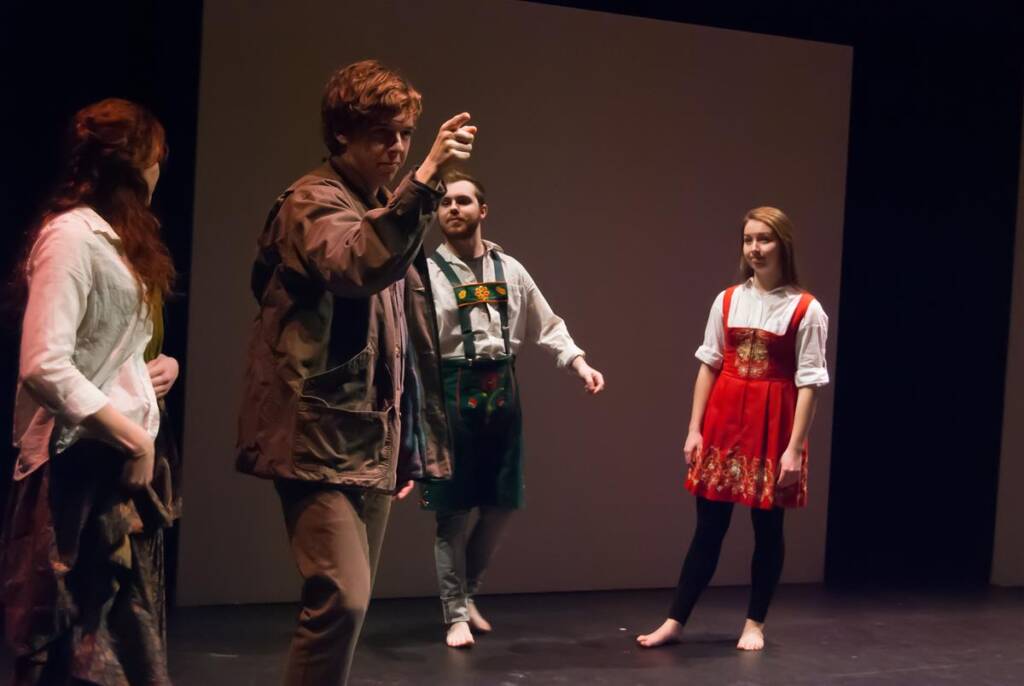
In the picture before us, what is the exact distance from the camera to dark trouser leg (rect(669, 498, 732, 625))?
148 inches

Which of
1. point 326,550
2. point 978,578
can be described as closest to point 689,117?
point 978,578

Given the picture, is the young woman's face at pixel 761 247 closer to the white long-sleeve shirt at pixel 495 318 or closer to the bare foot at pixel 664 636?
the white long-sleeve shirt at pixel 495 318

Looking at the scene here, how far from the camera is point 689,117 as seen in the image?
465 cm

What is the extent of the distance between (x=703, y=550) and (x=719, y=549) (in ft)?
0.18

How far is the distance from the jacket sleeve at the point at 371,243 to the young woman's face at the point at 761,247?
80.9 inches

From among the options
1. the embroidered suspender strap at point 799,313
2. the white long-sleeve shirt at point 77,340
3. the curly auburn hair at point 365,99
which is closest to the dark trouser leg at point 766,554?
→ the embroidered suspender strap at point 799,313

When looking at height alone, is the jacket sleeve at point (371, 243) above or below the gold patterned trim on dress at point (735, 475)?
above

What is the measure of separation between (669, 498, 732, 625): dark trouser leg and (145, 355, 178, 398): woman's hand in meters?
2.06

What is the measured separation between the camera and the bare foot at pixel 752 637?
149 inches

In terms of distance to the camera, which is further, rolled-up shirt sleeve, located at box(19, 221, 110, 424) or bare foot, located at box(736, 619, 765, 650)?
bare foot, located at box(736, 619, 765, 650)

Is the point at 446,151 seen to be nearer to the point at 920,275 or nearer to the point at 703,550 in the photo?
the point at 703,550

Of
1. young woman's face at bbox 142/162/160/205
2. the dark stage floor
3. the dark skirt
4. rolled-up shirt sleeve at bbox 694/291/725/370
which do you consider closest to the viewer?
the dark skirt

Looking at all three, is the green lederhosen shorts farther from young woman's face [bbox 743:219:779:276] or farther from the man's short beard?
young woman's face [bbox 743:219:779:276]

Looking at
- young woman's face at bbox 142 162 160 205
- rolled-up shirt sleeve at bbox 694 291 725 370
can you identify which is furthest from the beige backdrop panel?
young woman's face at bbox 142 162 160 205
